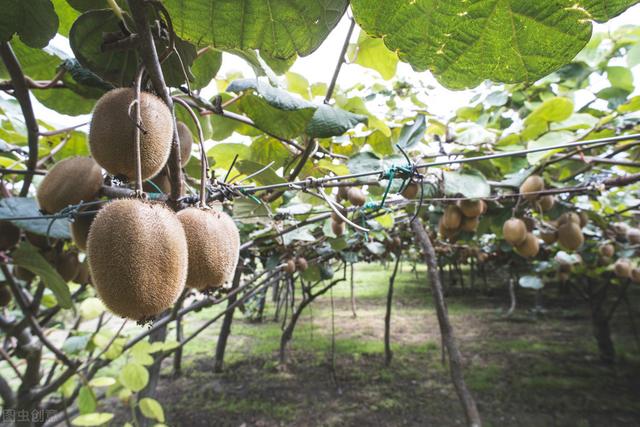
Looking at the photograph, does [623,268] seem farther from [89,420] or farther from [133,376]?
[89,420]

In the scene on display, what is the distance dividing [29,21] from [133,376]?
1564 mm

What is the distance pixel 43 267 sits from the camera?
1.03 m

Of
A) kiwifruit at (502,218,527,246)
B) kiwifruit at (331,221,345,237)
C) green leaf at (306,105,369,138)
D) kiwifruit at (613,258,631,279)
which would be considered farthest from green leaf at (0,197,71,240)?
kiwifruit at (613,258,631,279)

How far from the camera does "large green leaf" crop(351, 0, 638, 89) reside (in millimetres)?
401

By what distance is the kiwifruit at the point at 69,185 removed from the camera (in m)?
0.84

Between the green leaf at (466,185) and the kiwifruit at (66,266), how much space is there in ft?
4.82

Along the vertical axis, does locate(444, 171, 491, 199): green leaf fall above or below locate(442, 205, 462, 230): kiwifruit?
above

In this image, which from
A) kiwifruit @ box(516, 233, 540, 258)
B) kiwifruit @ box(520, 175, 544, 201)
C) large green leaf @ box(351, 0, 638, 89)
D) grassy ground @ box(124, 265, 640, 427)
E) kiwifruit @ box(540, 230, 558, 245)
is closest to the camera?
large green leaf @ box(351, 0, 638, 89)

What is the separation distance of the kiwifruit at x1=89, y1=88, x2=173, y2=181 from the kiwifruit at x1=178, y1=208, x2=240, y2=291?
100mm

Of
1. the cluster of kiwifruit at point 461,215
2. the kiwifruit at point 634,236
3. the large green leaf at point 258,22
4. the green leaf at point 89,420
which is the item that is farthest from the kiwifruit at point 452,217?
the kiwifruit at point 634,236

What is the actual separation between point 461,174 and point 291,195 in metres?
0.80

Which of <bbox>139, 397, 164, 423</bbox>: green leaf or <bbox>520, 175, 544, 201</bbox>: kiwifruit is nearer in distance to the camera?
<bbox>139, 397, 164, 423</bbox>: green leaf

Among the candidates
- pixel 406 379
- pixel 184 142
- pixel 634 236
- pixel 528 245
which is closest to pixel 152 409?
pixel 184 142

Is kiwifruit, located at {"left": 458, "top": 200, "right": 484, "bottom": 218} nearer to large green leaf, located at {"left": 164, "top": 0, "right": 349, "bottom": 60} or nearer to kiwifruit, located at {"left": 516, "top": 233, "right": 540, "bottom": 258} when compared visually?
kiwifruit, located at {"left": 516, "top": 233, "right": 540, "bottom": 258}
